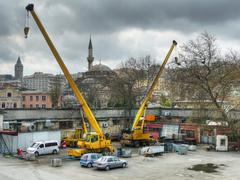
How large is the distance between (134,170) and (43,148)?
12845 mm

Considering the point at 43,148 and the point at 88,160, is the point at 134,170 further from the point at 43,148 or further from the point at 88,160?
the point at 43,148

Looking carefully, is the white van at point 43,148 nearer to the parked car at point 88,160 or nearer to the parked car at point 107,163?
the parked car at point 88,160

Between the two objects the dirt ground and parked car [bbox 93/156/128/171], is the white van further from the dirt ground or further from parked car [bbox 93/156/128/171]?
parked car [bbox 93/156/128/171]

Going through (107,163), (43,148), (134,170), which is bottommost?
(134,170)

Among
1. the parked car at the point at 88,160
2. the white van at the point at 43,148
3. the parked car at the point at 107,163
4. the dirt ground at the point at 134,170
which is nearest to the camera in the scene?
the dirt ground at the point at 134,170

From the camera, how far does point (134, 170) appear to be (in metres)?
29.4

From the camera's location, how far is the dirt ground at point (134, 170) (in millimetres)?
26703

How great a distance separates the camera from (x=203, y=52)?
155ft

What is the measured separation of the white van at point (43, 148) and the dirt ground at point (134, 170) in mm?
1030

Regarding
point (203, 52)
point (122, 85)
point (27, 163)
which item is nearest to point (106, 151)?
point (27, 163)

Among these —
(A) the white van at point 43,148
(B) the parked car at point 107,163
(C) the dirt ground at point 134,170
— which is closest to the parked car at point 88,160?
(C) the dirt ground at point 134,170

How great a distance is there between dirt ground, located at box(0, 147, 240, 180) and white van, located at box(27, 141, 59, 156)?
1030 millimetres

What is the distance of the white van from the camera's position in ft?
121

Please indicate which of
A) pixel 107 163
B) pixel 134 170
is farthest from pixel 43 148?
pixel 134 170
